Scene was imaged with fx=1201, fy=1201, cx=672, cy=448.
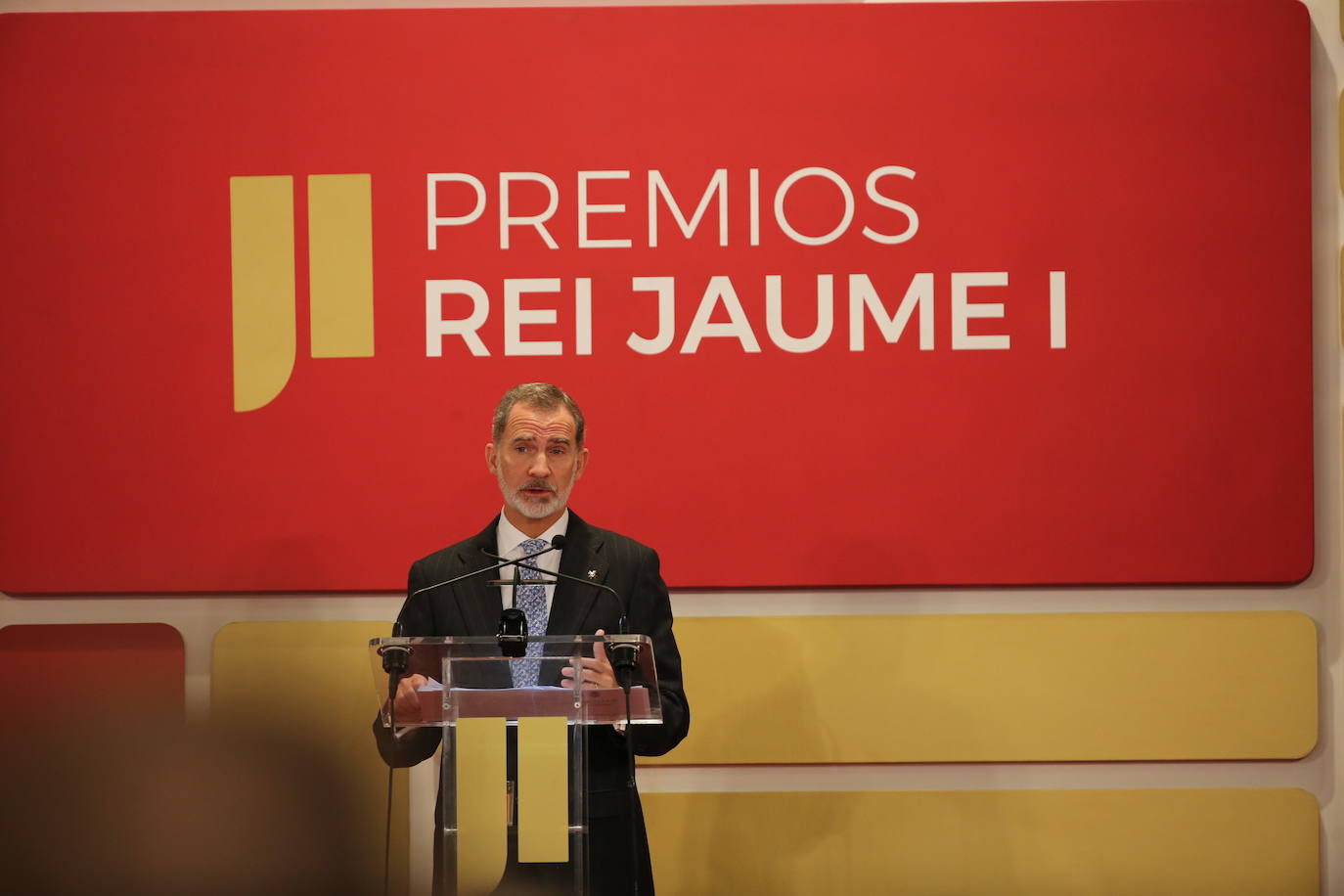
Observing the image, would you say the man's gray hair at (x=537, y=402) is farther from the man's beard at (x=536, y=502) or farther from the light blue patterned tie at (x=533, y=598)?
the light blue patterned tie at (x=533, y=598)

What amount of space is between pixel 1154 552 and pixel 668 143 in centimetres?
194

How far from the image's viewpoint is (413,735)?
8.18ft

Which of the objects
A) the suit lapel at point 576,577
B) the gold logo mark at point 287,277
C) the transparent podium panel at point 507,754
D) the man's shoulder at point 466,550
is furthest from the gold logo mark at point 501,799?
the gold logo mark at point 287,277

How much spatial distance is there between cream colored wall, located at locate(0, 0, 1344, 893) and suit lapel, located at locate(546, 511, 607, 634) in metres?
0.95

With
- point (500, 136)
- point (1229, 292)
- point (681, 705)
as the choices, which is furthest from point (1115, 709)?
point (500, 136)

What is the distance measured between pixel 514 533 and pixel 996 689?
1671 mm

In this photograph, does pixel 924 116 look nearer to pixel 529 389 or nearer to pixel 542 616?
pixel 529 389

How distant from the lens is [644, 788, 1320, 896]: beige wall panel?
3.61 metres

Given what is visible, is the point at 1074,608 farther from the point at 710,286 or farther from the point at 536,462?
the point at 536,462

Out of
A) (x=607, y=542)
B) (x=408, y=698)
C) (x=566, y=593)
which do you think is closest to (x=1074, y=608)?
(x=607, y=542)

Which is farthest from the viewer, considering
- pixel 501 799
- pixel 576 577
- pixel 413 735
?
pixel 576 577

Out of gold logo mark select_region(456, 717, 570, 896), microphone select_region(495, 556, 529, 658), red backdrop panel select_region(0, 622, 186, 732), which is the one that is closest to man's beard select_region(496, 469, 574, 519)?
microphone select_region(495, 556, 529, 658)

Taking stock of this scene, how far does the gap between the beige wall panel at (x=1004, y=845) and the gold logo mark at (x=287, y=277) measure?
5.83ft

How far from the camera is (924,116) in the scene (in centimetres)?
371
